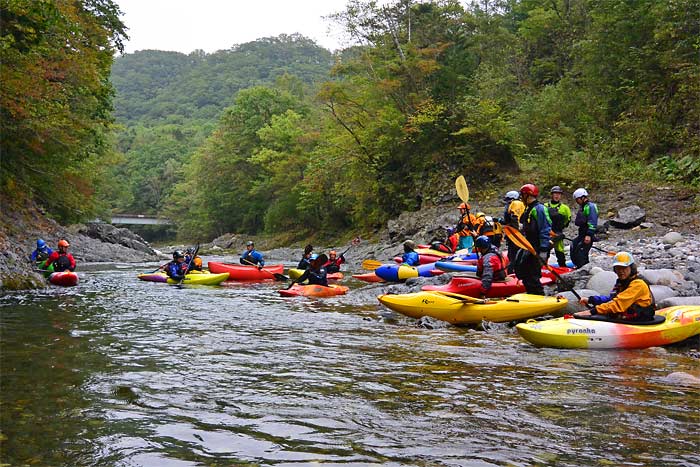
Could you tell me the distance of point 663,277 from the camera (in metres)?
8.54

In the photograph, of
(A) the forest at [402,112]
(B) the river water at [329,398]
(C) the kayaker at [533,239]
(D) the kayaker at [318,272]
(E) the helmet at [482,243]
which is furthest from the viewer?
(A) the forest at [402,112]

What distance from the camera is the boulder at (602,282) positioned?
28.2 ft

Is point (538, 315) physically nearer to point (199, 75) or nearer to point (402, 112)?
point (402, 112)

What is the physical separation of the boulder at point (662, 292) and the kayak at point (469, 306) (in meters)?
1.19

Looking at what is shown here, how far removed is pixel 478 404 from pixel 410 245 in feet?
33.6

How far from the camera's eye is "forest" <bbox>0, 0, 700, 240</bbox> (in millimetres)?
17266

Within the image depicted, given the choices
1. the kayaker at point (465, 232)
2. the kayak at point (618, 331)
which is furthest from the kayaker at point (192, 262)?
the kayak at point (618, 331)

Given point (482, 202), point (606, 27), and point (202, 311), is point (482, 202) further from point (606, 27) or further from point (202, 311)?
point (202, 311)

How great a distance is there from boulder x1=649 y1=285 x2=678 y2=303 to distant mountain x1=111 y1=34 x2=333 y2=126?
3878 inches

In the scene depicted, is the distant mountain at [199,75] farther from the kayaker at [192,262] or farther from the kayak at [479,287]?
the kayak at [479,287]

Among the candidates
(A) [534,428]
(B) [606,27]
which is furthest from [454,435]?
(B) [606,27]

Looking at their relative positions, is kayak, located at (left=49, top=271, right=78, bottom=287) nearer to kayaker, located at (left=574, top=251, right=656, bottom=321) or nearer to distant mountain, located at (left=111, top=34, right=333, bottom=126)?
kayaker, located at (left=574, top=251, right=656, bottom=321)

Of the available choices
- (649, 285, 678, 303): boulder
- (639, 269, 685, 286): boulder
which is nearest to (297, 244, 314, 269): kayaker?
(639, 269, 685, 286): boulder

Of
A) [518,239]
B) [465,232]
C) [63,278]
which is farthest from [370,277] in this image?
[63,278]
